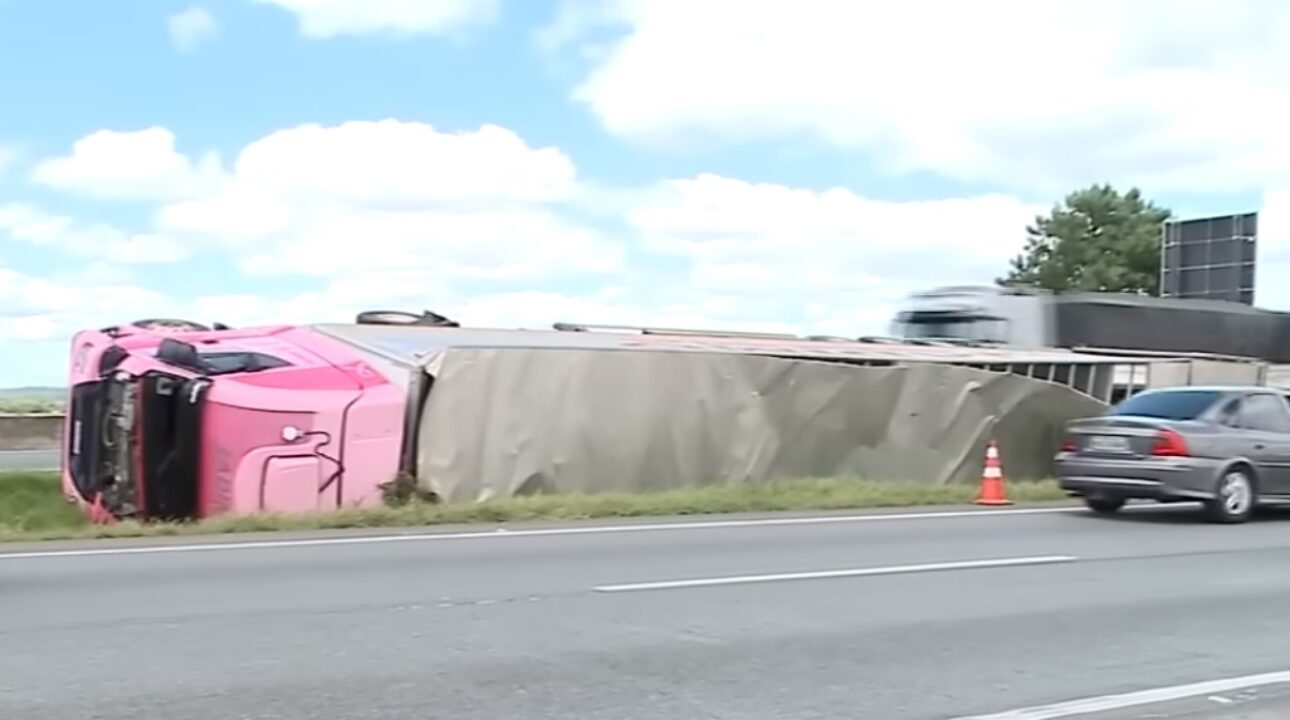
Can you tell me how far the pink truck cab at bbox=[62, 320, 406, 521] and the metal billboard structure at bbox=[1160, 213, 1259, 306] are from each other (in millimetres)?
26017

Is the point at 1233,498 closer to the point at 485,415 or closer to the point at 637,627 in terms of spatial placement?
the point at 485,415

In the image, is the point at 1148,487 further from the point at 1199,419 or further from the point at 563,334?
the point at 563,334

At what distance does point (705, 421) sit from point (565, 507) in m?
2.98

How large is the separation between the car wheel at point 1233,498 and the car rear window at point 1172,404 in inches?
29.6

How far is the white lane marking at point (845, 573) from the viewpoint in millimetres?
10414

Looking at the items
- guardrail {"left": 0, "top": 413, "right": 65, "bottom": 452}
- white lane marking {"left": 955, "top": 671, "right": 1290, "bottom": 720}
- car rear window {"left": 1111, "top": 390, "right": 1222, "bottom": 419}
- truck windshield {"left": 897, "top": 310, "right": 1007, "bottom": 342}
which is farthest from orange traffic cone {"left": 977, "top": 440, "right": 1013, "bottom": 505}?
guardrail {"left": 0, "top": 413, "right": 65, "bottom": 452}

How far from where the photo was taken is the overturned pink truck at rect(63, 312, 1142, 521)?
15867mm

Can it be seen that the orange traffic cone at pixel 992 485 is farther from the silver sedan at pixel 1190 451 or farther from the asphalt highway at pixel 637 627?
the asphalt highway at pixel 637 627

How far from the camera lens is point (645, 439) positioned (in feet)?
58.7

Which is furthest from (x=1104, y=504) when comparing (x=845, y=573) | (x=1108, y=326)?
(x=1108, y=326)

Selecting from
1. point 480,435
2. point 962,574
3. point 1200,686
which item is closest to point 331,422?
point 480,435

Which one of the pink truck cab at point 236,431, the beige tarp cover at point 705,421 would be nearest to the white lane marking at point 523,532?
the beige tarp cover at point 705,421

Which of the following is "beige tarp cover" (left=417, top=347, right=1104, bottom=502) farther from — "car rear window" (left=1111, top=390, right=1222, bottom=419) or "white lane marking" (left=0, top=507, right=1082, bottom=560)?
"car rear window" (left=1111, top=390, right=1222, bottom=419)

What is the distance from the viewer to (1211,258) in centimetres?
3728
